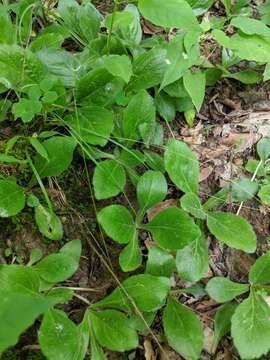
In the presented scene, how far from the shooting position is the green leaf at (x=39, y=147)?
57.2 inches

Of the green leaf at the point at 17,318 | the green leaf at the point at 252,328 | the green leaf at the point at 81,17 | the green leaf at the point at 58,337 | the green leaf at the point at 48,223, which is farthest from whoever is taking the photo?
the green leaf at the point at 81,17

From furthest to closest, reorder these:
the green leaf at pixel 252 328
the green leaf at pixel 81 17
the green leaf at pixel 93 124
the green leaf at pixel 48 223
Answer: the green leaf at pixel 81 17
the green leaf at pixel 93 124
the green leaf at pixel 48 223
the green leaf at pixel 252 328

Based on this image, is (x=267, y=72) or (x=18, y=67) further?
(x=267, y=72)

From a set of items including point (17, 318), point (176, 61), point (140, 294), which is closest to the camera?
point (17, 318)

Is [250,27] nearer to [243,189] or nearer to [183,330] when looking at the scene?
[243,189]

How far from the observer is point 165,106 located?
179cm

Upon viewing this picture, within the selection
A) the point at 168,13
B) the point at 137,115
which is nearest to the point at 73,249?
the point at 137,115

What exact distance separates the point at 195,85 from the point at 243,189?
46 cm

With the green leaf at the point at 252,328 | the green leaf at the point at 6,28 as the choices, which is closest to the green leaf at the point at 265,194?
the green leaf at the point at 252,328

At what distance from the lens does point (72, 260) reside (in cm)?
139

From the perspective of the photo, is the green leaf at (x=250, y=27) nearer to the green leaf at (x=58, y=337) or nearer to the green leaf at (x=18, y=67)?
the green leaf at (x=18, y=67)

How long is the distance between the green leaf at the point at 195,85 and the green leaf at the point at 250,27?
0.25 meters

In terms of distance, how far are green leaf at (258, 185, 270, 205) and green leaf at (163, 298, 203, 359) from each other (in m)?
0.52

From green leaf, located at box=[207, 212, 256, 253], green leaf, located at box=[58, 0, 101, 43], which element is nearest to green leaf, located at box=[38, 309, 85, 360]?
green leaf, located at box=[207, 212, 256, 253]
